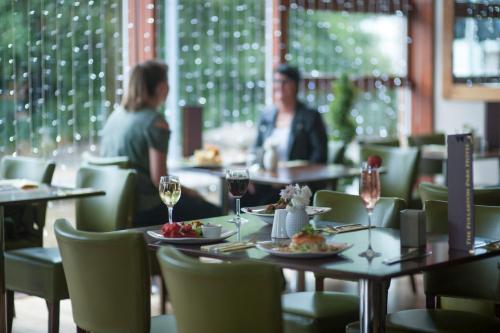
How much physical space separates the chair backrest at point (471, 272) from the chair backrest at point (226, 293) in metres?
1.19

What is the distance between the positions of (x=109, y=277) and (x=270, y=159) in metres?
2.98

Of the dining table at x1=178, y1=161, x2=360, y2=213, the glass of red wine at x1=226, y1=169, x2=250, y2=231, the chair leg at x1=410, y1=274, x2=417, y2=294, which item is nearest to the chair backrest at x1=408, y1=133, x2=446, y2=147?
the dining table at x1=178, y1=161, x2=360, y2=213

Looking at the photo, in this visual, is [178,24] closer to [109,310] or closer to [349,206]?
[349,206]

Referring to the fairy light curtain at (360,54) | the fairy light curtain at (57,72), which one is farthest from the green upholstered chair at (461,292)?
the fairy light curtain at (360,54)

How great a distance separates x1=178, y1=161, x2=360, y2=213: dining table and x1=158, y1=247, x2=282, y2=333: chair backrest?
109 inches

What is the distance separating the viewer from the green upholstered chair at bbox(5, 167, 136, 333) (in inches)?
161

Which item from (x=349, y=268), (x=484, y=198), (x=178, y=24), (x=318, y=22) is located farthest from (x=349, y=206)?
(x=318, y=22)

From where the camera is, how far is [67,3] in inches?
245

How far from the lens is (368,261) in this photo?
9.04 ft

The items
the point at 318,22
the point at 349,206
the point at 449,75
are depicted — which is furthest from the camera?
the point at 449,75

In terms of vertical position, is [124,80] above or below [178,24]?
below

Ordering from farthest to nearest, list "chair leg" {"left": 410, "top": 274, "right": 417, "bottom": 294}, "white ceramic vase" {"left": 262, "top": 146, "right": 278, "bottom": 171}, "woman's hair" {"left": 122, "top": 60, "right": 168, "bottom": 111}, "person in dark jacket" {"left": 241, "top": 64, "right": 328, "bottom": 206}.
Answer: "person in dark jacket" {"left": 241, "top": 64, "right": 328, "bottom": 206} → "white ceramic vase" {"left": 262, "top": 146, "right": 278, "bottom": 171} → "chair leg" {"left": 410, "top": 274, "right": 417, "bottom": 294} → "woman's hair" {"left": 122, "top": 60, "right": 168, "bottom": 111}

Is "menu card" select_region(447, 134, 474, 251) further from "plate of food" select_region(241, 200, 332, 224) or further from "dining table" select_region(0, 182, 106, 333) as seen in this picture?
"dining table" select_region(0, 182, 106, 333)

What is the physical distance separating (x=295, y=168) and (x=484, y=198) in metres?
2.11
